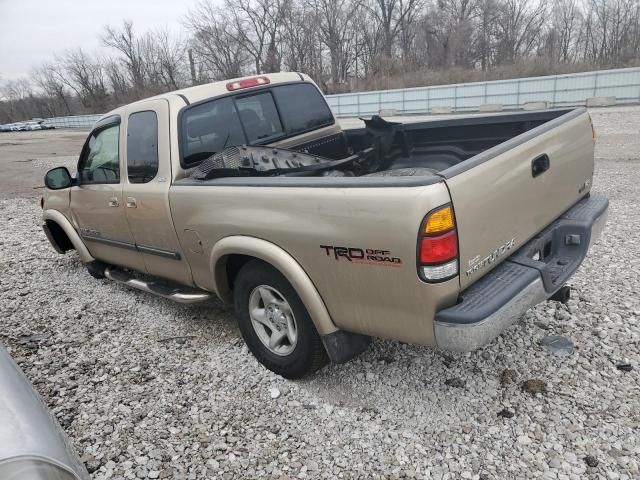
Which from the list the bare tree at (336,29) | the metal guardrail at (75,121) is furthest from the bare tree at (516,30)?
the metal guardrail at (75,121)

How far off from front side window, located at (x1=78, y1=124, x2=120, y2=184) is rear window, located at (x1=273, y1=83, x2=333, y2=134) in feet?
4.72

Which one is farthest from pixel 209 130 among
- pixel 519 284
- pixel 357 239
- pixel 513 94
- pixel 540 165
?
pixel 513 94

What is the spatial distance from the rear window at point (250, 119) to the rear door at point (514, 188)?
2.10 m

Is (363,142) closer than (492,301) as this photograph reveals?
No

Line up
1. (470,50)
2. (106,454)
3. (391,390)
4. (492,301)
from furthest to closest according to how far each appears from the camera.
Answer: (470,50), (391,390), (106,454), (492,301)

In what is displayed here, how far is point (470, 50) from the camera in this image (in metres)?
53.1

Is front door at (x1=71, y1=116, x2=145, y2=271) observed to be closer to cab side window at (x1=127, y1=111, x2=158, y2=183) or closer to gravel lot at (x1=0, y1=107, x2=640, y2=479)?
cab side window at (x1=127, y1=111, x2=158, y2=183)

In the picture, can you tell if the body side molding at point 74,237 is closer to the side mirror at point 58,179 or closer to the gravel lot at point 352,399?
the side mirror at point 58,179

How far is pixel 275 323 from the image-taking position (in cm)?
316

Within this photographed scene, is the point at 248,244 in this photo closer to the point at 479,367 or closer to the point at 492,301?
the point at 492,301

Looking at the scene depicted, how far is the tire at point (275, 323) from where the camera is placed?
292 centimetres

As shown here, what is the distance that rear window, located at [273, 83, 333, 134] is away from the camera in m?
4.23

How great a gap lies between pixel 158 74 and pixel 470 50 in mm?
40658

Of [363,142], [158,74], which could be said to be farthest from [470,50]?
[363,142]
